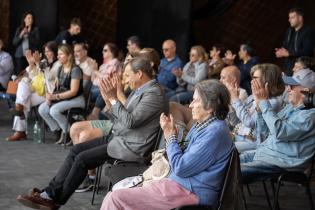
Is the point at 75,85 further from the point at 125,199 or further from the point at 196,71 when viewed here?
the point at 125,199

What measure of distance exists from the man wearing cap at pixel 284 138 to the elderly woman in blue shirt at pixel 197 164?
0.75 m

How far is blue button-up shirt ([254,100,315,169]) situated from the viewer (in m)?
4.32

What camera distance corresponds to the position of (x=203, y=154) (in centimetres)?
354

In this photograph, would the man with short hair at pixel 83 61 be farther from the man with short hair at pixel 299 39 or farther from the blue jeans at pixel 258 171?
the blue jeans at pixel 258 171

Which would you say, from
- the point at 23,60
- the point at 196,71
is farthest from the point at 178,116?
the point at 23,60

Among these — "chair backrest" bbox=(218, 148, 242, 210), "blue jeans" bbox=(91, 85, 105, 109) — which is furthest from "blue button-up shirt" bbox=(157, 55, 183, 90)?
"chair backrest" bbox=(218, 148, 242, 210)

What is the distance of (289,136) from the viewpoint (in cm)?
436

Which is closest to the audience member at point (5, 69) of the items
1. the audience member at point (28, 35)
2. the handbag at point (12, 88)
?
the audience member at point (28, 35)

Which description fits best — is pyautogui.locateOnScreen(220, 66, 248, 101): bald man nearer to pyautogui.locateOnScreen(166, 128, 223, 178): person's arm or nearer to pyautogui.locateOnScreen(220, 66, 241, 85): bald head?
pyautogui.locateOnScreen(220, 66, 241, 85): bald head

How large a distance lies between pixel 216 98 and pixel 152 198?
25.1 inches

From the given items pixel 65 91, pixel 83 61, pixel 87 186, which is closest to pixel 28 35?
pixel 83 61

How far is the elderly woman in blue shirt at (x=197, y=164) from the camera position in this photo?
3.56 meters

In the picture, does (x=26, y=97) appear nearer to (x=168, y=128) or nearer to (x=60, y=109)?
(x=60, y=109)

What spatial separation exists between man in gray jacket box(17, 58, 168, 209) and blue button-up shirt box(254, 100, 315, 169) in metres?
0.76
